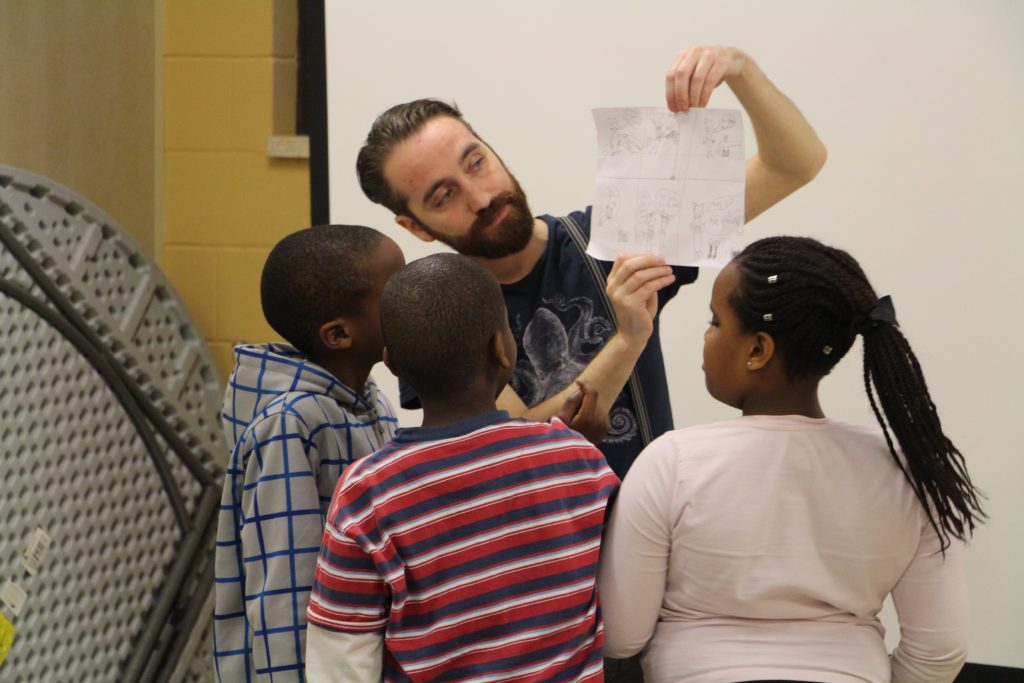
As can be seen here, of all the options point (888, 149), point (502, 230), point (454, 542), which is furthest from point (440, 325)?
point (888, 149)

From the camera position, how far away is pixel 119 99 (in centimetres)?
259

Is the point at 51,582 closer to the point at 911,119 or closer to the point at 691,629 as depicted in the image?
the point at 691,629

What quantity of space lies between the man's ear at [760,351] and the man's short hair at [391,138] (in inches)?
28.6

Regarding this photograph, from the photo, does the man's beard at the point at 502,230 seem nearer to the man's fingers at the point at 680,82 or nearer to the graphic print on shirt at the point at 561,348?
the graphic print on shirt at the point at 561,348

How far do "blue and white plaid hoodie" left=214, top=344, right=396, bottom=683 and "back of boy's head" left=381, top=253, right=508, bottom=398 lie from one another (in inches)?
6.0

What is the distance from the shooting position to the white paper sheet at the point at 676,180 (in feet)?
4.40

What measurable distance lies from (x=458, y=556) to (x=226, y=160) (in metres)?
1.95

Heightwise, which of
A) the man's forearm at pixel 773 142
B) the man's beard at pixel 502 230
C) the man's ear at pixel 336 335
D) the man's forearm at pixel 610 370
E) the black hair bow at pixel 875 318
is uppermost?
the man's forearm at pixel 773 142

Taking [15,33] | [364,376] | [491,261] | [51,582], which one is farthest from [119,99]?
[364,376]

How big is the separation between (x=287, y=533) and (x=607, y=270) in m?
0.66

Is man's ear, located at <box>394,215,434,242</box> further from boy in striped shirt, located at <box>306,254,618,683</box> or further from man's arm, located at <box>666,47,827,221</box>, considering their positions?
boy in striped shirt, located at <box>306,254,618,683</box>

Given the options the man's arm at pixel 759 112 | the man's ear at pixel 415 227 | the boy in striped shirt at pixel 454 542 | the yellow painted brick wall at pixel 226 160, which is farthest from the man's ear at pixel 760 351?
the yellow painted brick wall at pixel 226 160

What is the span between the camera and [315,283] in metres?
1.25

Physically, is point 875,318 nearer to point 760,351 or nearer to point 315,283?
point 760,351
